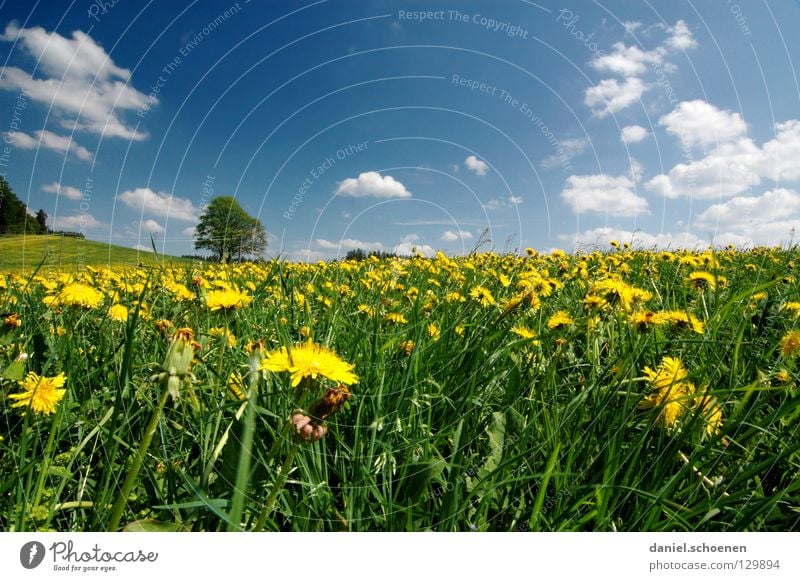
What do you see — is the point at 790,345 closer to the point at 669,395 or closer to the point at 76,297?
the point at 669,395

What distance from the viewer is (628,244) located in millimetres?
7418

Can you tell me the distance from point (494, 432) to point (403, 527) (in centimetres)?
39

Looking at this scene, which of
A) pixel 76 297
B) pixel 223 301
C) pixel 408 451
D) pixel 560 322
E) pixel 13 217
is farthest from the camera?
pixel 13 217

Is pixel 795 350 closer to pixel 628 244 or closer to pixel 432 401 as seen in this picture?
pixel 432 401
